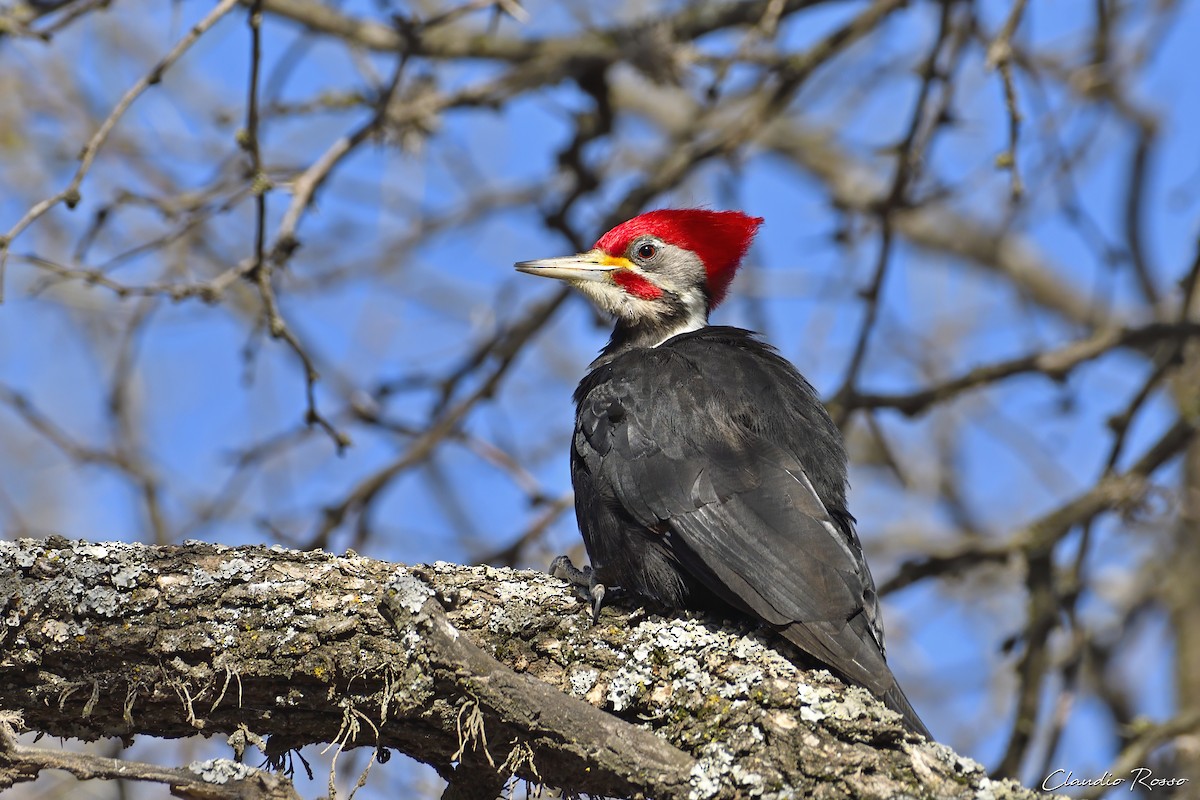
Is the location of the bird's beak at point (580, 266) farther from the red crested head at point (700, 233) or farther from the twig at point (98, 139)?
the twig at point (98, 139)

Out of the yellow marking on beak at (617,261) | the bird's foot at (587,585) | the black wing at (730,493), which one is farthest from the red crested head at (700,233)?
the bird's foot at (587,585)

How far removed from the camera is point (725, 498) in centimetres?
357

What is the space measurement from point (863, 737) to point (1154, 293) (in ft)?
18.4

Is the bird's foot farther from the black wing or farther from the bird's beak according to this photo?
the bird's beak

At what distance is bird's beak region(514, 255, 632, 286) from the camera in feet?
15.9

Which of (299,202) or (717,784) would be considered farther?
(299,202)

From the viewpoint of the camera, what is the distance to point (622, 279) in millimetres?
5020

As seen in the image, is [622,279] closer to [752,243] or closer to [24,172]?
[752,243]

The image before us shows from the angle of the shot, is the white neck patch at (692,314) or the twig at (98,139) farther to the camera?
the white neck patch at (692,314)

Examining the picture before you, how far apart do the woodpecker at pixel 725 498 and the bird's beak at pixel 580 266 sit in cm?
59

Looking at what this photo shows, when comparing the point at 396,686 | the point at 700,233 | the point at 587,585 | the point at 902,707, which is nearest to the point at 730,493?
the point at 587,585

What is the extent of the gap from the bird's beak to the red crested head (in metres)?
0.05

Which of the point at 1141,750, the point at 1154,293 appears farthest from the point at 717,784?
the point at 1154,293

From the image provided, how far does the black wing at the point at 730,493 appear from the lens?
3.27 metres
